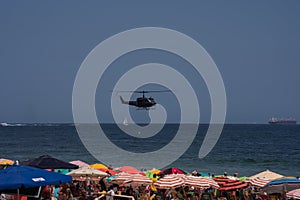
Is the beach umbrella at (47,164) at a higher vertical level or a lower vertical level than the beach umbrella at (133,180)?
higher

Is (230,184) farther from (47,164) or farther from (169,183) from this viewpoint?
(47,164)

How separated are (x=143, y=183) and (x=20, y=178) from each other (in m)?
9.45

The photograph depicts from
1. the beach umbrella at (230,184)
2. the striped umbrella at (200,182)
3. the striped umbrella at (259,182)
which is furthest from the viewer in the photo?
the beach umbrella at (230,184)

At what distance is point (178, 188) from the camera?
18891mm

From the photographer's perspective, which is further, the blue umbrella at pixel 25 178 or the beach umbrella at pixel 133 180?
the beach umbrella at pixel 133 180

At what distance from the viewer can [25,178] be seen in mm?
9898

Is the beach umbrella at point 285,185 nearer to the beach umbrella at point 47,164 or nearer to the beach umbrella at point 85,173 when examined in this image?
the beach umbrella at point 47,164

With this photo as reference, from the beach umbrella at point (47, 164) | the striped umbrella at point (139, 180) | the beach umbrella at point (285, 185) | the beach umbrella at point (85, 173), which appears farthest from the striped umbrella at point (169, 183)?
the beach umbrella at point (85, 173)

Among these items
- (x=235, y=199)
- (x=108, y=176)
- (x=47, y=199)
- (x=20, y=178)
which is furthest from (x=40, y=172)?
(x=108, y=176)

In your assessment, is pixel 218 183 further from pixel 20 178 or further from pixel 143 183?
pixel 20 178

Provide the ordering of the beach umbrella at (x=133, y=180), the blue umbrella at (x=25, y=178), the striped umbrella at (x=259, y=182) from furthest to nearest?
the beach umbrella at (x=133, y=180) → the striped umbrella at (x=259, y=182) → the blue umbrella at (x=25, y=178)

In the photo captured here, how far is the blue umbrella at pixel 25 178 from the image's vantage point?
9.60m

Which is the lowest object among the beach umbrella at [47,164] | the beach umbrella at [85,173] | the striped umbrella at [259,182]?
the striped umbrella at [259,182]

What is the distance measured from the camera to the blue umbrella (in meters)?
9.60
